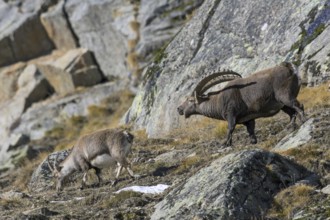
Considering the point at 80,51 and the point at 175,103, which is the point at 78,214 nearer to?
the point at 175,103

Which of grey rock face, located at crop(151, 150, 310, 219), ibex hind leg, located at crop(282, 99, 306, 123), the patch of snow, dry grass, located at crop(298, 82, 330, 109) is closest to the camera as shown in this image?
grey rock face, located at crop(151, 150, 310, 219)

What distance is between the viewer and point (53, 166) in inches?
859

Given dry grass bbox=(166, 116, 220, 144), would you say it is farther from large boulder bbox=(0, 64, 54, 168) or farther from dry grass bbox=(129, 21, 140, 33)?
large boulder bbox=(0, 64, 54, 168)

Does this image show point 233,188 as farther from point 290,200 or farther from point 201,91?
point 201,91

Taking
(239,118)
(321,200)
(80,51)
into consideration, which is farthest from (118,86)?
(321,200)

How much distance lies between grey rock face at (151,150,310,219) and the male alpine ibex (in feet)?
15.0

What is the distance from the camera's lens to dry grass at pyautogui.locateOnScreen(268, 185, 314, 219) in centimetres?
1266

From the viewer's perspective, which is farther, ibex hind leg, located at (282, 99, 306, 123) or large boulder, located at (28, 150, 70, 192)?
large boulder, located at (28, 150, 70, 192)

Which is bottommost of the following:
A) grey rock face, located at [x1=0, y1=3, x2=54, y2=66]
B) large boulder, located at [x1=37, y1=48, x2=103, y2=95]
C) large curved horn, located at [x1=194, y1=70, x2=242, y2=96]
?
large boulder, located at [x1=37, y1=48, x2=103, y2=95]

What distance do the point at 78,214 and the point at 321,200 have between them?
4.81 metres

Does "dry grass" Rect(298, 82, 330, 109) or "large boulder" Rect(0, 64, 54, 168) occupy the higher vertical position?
"dry grass" Rect(298, 82, 330, 109)

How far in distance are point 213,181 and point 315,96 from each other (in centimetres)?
946

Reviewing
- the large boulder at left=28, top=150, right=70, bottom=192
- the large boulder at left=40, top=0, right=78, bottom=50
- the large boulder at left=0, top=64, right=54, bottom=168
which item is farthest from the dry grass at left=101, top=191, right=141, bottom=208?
the large boulder at left=40, top=0, right=78, bottom=50

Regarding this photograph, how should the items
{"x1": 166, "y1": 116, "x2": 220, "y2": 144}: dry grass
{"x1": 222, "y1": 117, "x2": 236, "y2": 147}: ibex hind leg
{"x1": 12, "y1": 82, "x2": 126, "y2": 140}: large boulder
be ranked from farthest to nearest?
1. {"x1": 12, "y1": 82, "x2": 126, "y2": 140}: large boulder
2. {"x1": 166, "y1": 116, "x2": 220, "y2": 144}: dry grass
3. {"x1": 222, "y1": 117, "x2": 236, "y2": 147}: ibex hind leg
